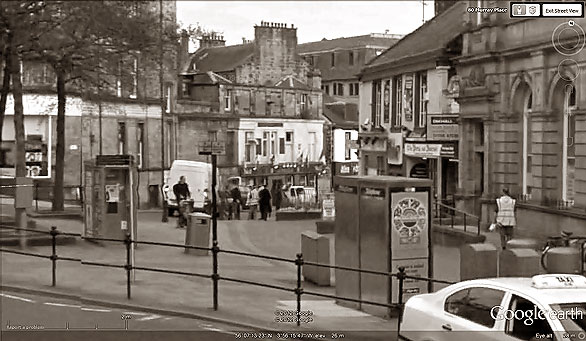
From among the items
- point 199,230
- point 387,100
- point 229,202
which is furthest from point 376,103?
point 199,230

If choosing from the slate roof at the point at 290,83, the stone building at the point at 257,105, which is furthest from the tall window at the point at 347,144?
the slate roof at the point at 290,83

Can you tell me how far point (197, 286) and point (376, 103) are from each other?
26.9 meters

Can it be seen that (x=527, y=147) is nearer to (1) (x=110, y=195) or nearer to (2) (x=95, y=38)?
(1) (x=110, y=195)

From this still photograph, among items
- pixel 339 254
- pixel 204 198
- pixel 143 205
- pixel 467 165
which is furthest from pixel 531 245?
pixel 143 205

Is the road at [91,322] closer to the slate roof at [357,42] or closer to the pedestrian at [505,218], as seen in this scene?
the pedestrian at [505,218]

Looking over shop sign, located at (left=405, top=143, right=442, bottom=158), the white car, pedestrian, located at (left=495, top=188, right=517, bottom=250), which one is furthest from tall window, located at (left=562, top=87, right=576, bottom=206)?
the white car

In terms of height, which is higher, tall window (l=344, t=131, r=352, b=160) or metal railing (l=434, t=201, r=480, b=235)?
tall window (l=344, t=131, r=352, b=160)

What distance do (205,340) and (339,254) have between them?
3802 mm

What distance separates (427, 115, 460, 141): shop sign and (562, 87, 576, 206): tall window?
7.88 m

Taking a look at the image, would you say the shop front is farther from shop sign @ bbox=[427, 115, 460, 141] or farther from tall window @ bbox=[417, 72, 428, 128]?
tall window @ bbox=[417, 72, 428, 128]

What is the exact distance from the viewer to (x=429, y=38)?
4097cm

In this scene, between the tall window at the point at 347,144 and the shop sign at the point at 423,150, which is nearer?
the shop sign at the point at 423,150

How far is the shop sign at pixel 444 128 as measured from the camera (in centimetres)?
3381

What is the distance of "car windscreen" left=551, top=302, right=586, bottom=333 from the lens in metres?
9.20
